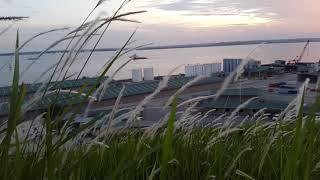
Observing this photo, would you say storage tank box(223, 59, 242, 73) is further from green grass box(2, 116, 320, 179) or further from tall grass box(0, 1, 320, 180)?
green grass box(2, 116, 320, 179)

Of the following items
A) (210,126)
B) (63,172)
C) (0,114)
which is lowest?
(210,126)

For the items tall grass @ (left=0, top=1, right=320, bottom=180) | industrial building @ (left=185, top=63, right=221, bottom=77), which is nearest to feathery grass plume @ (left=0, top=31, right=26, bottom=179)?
tall grass @ (left=0, top=1, right=320, bottom=180)

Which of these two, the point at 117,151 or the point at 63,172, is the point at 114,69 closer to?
the point at 63,172

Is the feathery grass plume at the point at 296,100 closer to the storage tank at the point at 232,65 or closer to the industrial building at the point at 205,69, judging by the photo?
the storage tank at the point at 232,65

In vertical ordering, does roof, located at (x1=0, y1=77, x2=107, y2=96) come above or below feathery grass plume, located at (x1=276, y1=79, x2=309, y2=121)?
above

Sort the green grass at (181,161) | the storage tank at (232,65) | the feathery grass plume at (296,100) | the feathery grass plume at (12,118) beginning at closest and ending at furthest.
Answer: the feathery grass plume at (12,118), the green grass at (181,161), the feathery grass plume at (296,100), the storage tank at (232,65)

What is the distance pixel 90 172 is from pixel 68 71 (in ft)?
2.32

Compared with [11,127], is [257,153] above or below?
below

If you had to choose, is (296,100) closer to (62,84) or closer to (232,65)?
(232,65)

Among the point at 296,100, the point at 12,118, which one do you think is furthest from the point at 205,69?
the point at 12,118

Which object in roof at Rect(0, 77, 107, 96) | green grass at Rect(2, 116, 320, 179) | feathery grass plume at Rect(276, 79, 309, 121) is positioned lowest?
green grass at Rect(2, 116, 320, 179)

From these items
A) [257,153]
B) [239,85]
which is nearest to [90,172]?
[257,153]

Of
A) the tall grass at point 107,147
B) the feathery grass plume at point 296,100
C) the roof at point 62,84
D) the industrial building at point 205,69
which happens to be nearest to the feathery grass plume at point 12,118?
the tall grass at point 107,147

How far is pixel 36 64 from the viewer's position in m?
1.84
